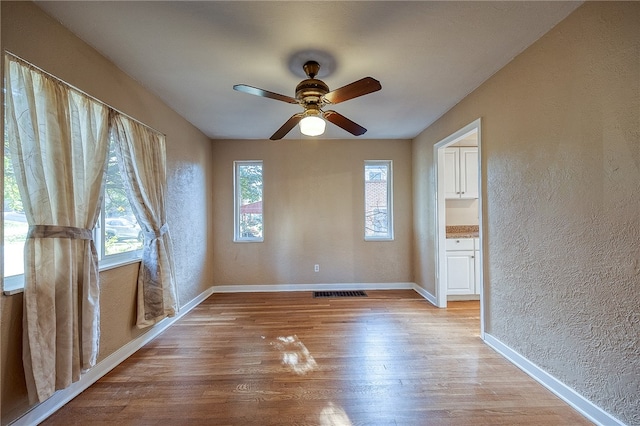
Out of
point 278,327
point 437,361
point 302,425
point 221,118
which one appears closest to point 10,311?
point 302,425

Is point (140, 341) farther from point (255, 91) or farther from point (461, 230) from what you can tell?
point (461, 230)

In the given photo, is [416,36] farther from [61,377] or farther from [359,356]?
[61,377]

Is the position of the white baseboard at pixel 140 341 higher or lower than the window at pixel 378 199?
lower

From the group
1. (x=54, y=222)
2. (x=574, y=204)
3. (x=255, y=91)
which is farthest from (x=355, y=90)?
(x=54, y=222)

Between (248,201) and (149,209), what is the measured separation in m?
1.96

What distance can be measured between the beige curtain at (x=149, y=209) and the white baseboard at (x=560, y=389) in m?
3.11

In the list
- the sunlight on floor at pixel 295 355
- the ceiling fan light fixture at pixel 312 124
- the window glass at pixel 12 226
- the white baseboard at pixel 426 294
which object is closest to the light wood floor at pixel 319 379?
the sunlight on floor at pixel 295 355

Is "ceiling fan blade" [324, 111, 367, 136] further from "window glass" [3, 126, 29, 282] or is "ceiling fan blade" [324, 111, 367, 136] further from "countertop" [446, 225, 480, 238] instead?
"countertop" [446, 225, 480, 238]

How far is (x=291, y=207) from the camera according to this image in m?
4.37

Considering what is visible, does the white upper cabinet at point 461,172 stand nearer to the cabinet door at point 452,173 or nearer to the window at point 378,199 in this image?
the cabinet door at point 452,173

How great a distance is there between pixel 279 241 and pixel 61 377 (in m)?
2.98

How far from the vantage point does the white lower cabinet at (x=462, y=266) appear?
3707 mm

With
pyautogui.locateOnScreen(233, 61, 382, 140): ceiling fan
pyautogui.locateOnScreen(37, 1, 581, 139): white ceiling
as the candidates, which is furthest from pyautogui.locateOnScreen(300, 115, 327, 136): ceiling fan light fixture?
pyautogui.locateOnScreen(37, 1, 581, 139): white ceiling

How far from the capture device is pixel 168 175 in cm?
300
